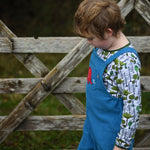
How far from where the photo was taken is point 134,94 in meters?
1.28

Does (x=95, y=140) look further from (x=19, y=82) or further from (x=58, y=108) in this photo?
(x=58, y=108)

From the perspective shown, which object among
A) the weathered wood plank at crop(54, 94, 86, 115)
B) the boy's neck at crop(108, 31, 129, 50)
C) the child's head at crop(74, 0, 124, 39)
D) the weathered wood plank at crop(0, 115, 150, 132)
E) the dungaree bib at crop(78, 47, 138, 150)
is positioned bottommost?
the weathered wood plank at crop(0, 115, 150, 132)

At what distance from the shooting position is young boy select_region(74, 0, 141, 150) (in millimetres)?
1272

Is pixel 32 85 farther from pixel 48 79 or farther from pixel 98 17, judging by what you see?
pixel 98 17

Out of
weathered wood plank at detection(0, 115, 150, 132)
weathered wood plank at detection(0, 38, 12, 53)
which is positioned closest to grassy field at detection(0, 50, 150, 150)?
weathered wood plank at detection(0, 115, 150, 132)

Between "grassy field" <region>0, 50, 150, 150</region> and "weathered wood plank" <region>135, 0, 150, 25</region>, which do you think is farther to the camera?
"grassy field" <region>0, 50, 150, 150</region>

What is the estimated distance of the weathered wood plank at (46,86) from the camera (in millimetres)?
2141

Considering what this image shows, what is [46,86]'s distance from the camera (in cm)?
225

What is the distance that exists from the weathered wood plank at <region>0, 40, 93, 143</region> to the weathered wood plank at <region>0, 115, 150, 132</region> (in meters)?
0.11

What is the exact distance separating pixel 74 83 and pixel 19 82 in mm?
564

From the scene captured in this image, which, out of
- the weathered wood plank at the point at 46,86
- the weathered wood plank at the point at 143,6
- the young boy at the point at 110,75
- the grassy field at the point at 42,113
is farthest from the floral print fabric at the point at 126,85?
the grassy field at the point at 42,113

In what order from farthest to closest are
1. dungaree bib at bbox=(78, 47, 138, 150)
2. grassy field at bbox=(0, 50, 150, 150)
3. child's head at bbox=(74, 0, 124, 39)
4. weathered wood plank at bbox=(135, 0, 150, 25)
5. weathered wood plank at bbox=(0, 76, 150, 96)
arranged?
grassy field at bbox=(0, 50, 150, 150) < weathered wood plank at bbox=(0, 76, 150, 96) < weathered wood plank at bbox=(135, 0, 150, 25) < dungaree bib at bbox=(78, 47, 138, 150) < child's head at bbox=(74, 0, 124, 39)

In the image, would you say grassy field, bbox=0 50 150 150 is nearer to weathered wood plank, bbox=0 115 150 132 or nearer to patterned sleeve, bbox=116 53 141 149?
weathered wood plank, bbox=0 115 150 132

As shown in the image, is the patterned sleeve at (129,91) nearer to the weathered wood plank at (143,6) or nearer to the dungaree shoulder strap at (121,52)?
the dungaree shoulder strap at (121,52)
